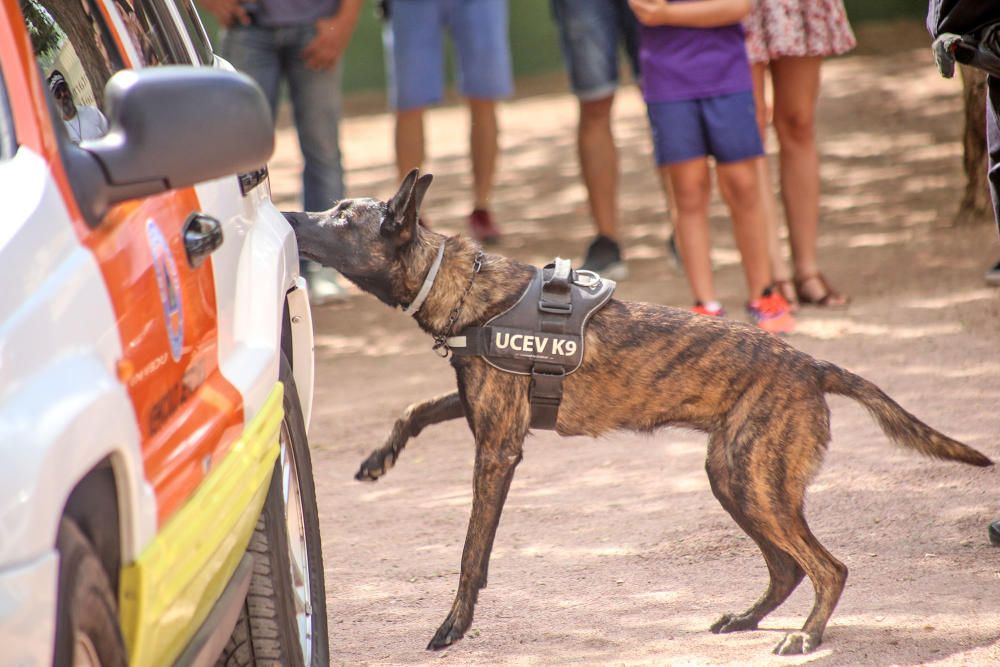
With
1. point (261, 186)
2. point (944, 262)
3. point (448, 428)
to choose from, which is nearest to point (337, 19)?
point (448, 428)

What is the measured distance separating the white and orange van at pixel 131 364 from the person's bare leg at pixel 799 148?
445 cm

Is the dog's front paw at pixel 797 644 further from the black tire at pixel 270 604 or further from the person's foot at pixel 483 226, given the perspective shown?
the person's foot at pixel 483 226

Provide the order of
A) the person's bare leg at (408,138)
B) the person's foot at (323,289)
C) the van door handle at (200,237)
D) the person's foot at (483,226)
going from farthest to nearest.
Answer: the person's foot at (483,226) < the person's bare leg at (408,138) < the person's foot at (323,289) < the van door handle at (200,237)

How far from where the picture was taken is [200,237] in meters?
2.78

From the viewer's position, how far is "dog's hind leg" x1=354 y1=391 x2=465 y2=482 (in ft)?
14.2

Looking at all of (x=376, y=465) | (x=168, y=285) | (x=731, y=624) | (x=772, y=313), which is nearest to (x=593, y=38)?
(x=772, y=313)

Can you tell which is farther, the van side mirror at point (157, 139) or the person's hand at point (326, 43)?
the person's hand at point (326, 43)

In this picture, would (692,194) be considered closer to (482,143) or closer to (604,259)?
(604,259)

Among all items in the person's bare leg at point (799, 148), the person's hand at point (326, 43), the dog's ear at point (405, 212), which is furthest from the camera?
the person's hand at point (326, 43)

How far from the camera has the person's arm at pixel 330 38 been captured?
25.5 feet

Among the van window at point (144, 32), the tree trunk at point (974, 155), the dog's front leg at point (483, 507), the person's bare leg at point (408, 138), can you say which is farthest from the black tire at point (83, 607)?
the tree trunk at point (974, 155)

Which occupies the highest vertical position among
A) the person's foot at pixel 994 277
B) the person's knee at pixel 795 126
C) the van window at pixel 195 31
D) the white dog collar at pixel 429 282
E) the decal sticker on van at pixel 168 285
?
the van window at pixel 195 31

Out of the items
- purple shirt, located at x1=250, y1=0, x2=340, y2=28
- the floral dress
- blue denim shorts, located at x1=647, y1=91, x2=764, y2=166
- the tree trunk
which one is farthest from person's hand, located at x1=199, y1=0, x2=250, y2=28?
the tree trunk

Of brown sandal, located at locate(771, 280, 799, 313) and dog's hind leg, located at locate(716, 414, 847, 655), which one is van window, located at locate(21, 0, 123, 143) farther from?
brown sandal, located at locate(771, 280, 799, 313)
